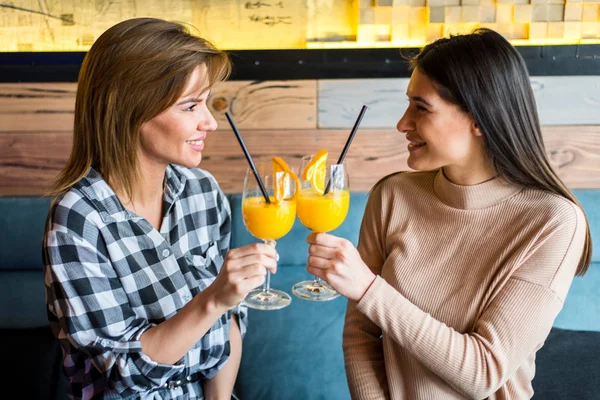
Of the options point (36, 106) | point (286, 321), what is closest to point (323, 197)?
point (286, 321)

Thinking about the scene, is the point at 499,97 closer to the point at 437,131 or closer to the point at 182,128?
the point at 437,131

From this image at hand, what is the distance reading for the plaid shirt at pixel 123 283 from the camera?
1341 millimetres

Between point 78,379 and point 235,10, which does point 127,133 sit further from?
point 235,10

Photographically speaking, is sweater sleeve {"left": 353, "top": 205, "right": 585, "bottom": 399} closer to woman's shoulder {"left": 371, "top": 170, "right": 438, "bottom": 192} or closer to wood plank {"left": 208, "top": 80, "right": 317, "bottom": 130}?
woman's shoulder {"left": 371, "top": 170, "right": 438, "bottom": 192}

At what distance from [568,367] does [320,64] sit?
1.47 meters

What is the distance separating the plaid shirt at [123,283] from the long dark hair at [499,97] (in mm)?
777

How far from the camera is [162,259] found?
152 cm

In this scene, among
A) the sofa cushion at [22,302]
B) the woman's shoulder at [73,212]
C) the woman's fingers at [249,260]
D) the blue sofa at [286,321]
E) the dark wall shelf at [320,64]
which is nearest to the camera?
the woman's fingers at [249,260]

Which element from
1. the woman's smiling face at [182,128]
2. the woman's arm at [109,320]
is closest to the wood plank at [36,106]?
the woman's smiling face at [182,128]

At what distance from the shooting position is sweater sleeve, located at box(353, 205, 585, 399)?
133 cm

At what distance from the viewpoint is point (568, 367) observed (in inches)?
77.6

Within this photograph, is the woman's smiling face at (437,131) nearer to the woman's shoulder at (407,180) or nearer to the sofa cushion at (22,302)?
the woman's shoulder at (407,180)

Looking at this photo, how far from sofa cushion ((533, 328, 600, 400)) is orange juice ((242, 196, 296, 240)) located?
3.43ft

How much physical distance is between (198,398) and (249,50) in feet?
4.71
